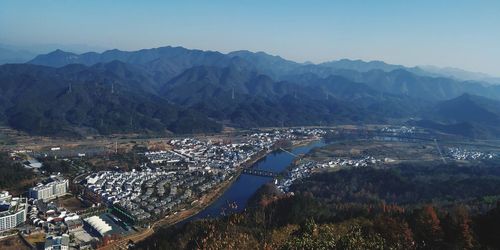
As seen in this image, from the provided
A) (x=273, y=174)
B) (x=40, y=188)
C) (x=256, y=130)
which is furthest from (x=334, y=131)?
(x=40, y=188)

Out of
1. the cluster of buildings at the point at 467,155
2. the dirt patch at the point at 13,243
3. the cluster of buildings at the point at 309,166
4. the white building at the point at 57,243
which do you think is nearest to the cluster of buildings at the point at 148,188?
the white building at the point at 57,243

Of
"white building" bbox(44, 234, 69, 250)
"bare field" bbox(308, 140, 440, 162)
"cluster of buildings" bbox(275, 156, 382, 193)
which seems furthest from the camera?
"bare field" bbox(308, 140, 440, 162)

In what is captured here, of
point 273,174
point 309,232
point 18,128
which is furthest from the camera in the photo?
point 18,128

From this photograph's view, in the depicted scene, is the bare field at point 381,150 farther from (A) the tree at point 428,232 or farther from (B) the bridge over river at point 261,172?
(A) the tree at point 428,232

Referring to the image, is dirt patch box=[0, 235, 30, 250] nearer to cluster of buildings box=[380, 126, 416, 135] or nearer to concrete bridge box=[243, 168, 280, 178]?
concrete bridge box=[243, 168, 280, 178]

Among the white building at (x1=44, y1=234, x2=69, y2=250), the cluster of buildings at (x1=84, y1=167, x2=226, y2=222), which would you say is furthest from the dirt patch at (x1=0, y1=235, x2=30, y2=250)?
the cluster of buildings at (x1=84, y1=167, x2=226, y2=222)

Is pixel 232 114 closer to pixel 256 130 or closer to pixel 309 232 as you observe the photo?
pixel 256 130
